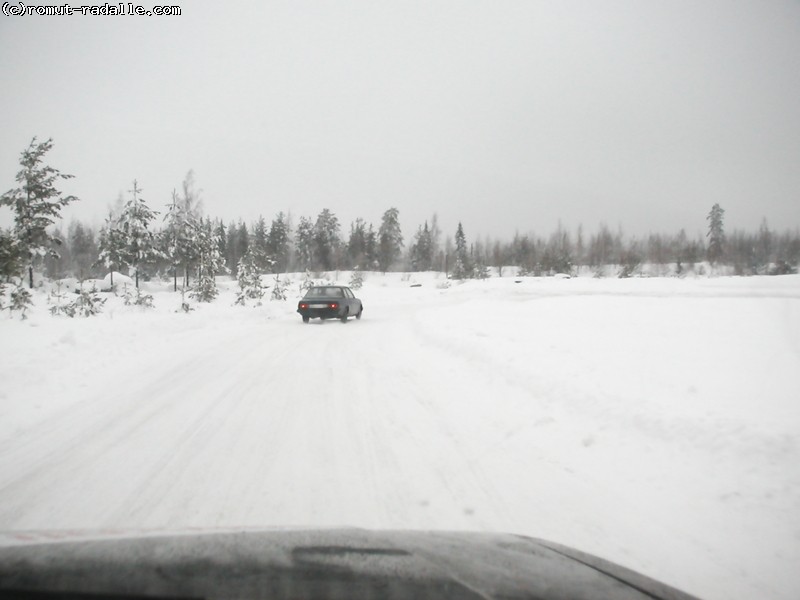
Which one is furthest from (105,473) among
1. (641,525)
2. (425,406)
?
(641,525)

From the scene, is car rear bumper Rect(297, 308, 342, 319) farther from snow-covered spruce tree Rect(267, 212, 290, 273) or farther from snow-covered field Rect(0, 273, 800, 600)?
snow-covered spruce tree Rect(267, 212, 290, 273)

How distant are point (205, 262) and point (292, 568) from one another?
108 feet

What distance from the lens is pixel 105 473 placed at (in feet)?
10.9

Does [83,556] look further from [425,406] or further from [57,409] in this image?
[57,409]

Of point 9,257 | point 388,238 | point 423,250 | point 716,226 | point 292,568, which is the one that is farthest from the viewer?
A: point 423,250

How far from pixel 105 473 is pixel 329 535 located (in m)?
2.83

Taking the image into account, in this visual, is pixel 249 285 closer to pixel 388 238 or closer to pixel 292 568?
pixel 292 568

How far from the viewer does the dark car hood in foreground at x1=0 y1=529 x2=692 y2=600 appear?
117 centimetres

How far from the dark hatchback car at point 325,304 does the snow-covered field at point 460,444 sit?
7.48 m

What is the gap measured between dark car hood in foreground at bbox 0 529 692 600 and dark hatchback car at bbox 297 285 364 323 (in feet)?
45.9

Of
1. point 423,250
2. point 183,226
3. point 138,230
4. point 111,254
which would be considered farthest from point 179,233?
point 423,250

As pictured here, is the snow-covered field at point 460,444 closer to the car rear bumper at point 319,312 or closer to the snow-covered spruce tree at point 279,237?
the car rear bumper at point 319,312

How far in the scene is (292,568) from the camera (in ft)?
4.42

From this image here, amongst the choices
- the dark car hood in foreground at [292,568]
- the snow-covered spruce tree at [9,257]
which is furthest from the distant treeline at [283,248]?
the dark car hood in foreground at [292,568]
